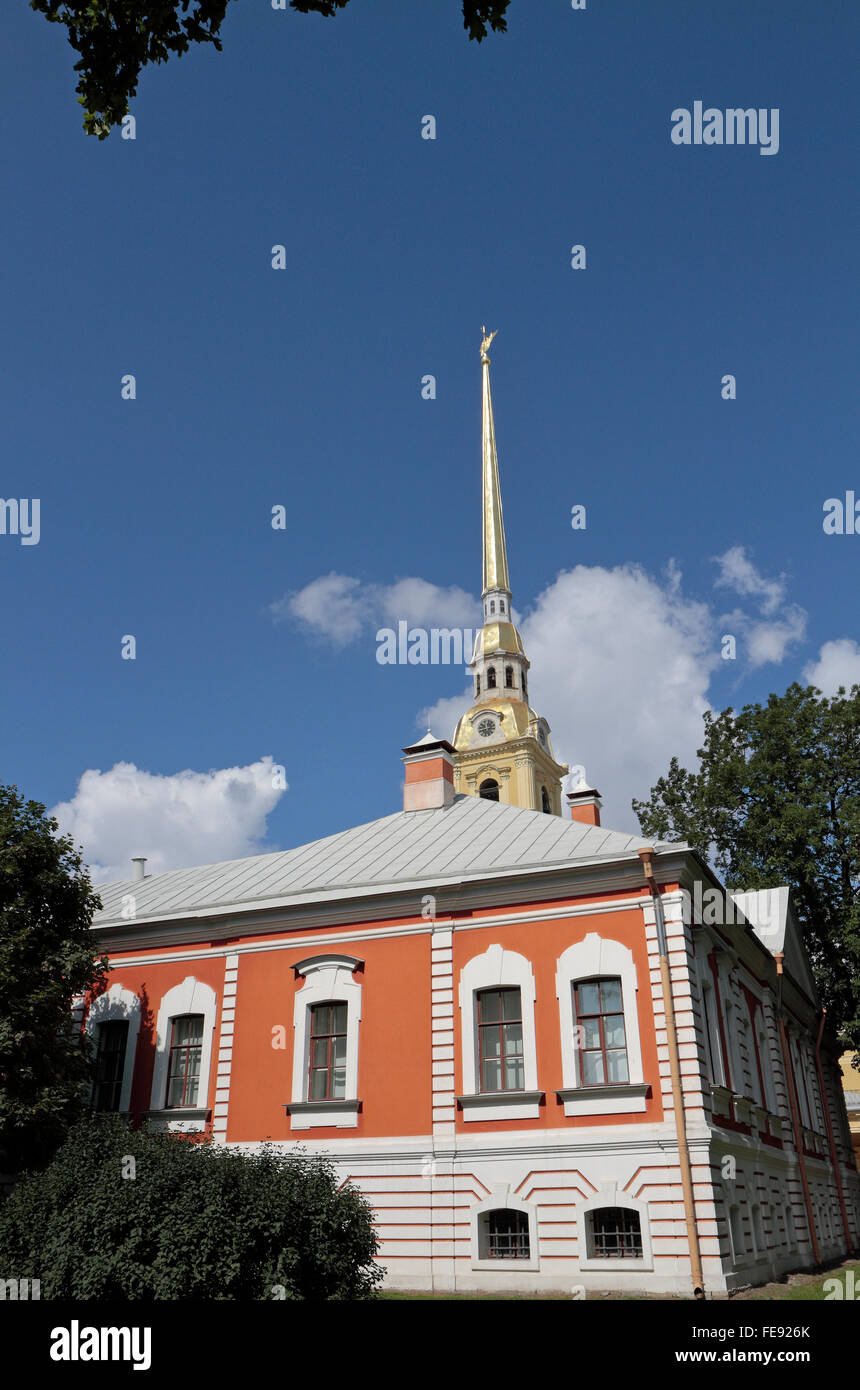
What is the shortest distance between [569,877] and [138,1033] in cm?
1047

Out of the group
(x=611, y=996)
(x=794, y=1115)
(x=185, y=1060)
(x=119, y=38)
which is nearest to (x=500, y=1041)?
(x=611, y=996)

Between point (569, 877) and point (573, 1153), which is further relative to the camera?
point (569, 877)

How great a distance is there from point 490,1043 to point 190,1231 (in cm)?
893

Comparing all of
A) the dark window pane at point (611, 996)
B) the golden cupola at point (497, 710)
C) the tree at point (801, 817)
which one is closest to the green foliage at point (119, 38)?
the dark window pane at point (611, 996)

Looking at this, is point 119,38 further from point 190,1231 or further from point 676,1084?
point 676,1084

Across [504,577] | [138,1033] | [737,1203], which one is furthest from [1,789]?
[504,577]

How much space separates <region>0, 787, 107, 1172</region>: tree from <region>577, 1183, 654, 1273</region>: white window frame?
30.2 feet

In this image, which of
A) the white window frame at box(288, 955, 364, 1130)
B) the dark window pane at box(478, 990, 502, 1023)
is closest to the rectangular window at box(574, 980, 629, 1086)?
the dark window pane at box(478, 990, 502, 1023)

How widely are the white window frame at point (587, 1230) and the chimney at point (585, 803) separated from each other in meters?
10.8

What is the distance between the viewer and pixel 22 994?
1902 cm

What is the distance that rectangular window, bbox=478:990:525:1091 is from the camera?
62.7 ft

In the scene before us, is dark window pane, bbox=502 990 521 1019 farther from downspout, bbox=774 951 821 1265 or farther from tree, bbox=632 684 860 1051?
tree, bbox=632 684 860 1051
